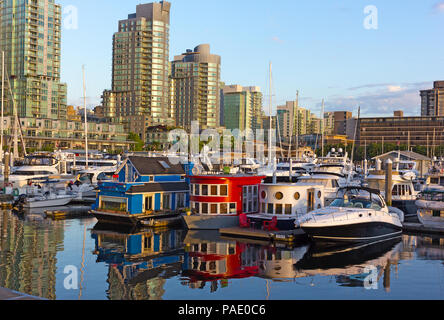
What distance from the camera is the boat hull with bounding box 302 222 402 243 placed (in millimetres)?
32469

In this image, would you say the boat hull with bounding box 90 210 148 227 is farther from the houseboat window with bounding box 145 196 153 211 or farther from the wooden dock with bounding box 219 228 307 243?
the wooden dock with bounding box 219 228 307 243

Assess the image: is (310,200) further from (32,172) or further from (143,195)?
(32,172)

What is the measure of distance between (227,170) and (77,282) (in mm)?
19052

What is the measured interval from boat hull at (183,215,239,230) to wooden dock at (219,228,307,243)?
1.66 metres

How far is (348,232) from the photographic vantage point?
32.9 m

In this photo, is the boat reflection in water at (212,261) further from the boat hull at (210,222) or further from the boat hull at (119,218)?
the boat hull at (119,218)

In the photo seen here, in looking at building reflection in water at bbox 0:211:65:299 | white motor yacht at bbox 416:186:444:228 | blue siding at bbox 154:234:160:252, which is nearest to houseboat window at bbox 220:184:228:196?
blue siding at bbox 154:234:160:252

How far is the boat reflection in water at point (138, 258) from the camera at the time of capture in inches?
886

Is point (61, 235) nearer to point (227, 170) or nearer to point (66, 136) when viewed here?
point (227, 170)

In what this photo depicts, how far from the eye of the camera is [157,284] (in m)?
23.4

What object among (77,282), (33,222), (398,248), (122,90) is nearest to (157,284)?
(77,282)

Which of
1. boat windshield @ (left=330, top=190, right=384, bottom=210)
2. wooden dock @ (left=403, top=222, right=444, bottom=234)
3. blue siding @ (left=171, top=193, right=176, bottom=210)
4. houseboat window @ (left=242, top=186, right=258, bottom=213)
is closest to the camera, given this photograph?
boat windshield @ (left=330, top=190, right=384, bottom=210)

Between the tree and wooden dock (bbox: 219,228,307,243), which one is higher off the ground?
the tree

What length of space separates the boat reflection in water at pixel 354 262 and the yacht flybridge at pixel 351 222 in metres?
0.67
